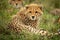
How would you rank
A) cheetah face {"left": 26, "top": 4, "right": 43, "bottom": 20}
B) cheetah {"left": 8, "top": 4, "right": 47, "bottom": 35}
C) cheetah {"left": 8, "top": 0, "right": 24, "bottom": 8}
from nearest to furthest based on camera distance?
cheetah {"left": 8, "top": 4, "right": 47, "bottom": 35}, cheetah face {"left": 26, "top": 4, "right": 43, "bottom": 20}, cheetah {"left": 8, "top": 0, "right": 24, "bottom": 8}

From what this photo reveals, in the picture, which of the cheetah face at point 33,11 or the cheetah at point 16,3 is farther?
the cheetah at point 16,3

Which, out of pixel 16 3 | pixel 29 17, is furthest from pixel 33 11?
pixel 16 3

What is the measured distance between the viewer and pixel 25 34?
9.13 meters

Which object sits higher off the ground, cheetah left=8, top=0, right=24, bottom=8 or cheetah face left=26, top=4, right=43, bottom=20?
cheetah face left=26, top=4, right=43, bottom=20

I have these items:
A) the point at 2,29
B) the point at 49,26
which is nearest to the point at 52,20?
the point at 49,26

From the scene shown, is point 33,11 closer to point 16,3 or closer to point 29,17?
point 29,17

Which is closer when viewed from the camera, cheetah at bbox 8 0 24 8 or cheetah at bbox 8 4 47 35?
cheetah at bbox 8 4 47 35

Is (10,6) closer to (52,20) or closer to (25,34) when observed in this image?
(52,20)

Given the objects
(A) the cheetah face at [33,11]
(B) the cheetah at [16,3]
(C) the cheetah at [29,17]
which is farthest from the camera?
(B) the cheetah at [16,3]

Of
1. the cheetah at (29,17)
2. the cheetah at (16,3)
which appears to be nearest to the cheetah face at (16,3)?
the cheetah at (16,3)

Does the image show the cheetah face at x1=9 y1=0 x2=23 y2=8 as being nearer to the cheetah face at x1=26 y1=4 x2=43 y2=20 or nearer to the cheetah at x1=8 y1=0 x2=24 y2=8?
the cheetah at x1=8 y1=0 x2=24 y2=8

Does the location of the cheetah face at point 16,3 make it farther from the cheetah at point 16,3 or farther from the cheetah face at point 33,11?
the cheetah face at point 33,11

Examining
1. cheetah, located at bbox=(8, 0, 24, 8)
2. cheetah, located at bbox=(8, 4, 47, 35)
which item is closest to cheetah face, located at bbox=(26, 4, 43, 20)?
cheetah, located at bbox=(8, 4, 47, 35)

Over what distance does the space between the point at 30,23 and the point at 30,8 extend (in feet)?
1.44
